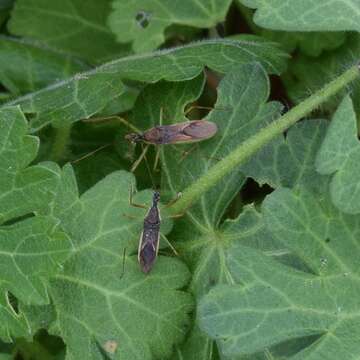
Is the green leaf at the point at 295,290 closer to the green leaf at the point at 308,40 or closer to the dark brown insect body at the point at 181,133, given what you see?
the dark brown insect body at the point at 181,133

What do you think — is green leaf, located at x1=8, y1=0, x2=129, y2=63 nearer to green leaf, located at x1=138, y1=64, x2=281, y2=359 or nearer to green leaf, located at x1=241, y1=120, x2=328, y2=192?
green leaf, located at x1=138, y1=64, x2=281, y2=359

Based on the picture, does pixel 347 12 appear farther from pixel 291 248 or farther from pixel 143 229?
pixel 143 229

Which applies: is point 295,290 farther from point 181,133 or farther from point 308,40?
point 308,40

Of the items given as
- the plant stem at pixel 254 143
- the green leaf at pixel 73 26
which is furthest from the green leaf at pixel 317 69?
the green leaf at pixel 73 26

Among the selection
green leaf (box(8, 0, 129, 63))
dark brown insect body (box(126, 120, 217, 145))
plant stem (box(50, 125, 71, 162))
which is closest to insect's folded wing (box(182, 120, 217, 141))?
dark brown insect body (box(126, 120, 217, 145))

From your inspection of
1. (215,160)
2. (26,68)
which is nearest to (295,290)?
(215,160)

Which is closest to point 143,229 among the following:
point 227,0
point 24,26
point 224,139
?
point 224,139
